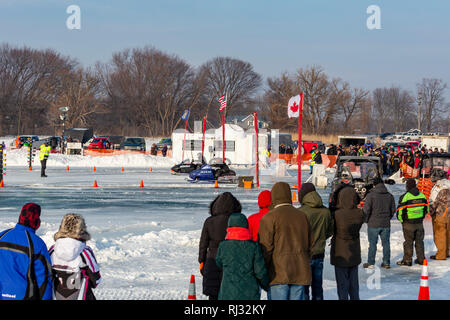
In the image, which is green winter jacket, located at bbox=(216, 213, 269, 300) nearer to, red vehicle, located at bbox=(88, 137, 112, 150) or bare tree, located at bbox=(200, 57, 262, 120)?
red vehicle, located at bbox=(88, 137, 112, 150)

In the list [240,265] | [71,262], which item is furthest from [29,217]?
[240,265]

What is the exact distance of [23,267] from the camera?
5.39m

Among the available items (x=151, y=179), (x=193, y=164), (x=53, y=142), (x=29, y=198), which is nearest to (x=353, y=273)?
(x=29, y=198)

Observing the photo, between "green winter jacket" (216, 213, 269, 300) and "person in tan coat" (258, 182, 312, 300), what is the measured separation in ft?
1.02

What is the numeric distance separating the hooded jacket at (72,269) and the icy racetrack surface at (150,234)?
3.10 meters

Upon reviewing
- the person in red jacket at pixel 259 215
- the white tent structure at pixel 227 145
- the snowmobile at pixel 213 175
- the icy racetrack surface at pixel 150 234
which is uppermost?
the white tent structure at pixel 227 145

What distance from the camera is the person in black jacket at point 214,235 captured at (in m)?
6.73

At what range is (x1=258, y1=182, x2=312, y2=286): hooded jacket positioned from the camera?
20.5 feet

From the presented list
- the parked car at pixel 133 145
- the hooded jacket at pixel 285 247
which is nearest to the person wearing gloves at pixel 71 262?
the hooded jacket at pixel 285 247

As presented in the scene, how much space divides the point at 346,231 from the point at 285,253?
6.54 feet

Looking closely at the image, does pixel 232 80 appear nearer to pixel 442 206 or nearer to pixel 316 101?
pixel 316 101

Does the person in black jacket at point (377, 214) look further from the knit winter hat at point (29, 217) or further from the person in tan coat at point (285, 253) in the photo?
the knit winter hat at point (29, 217)

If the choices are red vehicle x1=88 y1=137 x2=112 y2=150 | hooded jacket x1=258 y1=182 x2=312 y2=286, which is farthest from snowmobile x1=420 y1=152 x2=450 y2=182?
red vehicle x1=88 y1=137 x2=112 y2=150

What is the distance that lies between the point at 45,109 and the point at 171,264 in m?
93.4
